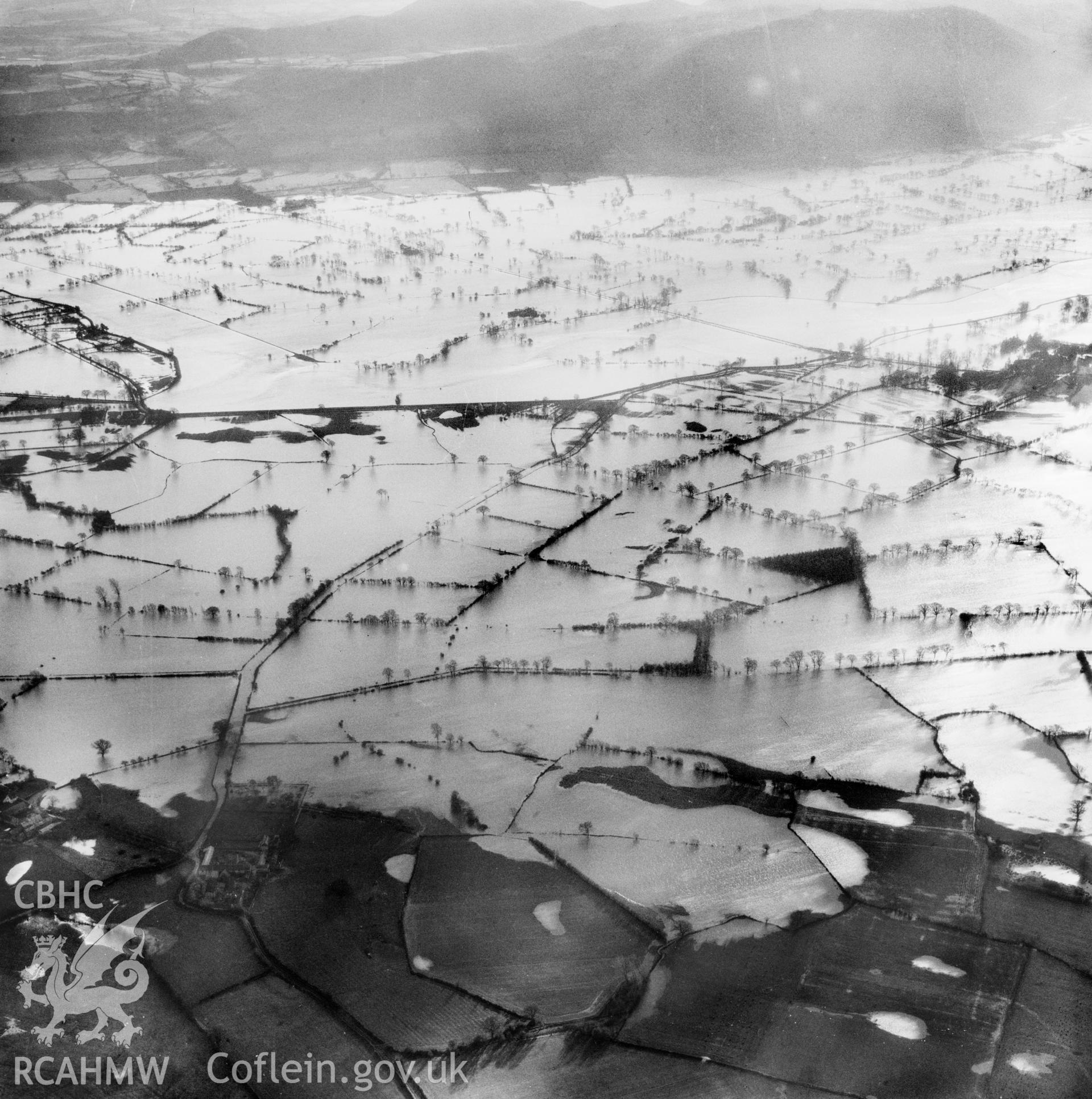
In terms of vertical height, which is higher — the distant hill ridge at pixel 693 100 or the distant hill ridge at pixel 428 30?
the distant hill ridge at pixel 428 30

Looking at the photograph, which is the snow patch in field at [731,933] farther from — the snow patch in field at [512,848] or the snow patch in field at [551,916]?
the snow patch in field at [512,848]

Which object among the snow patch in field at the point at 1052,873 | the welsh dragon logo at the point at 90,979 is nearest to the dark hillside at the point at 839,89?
the snow patch in field at the point at 1052,873

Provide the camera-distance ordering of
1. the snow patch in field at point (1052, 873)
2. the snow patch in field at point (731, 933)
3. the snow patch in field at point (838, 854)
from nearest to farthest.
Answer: the snow patch in field at point (731, 933), the snow patch in field at point (1052, 873), the snow patch in field at point (838, 854)

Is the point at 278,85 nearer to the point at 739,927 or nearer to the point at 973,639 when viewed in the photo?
the point at 973,639

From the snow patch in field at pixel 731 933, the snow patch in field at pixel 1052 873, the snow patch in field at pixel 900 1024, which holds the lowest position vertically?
the snow patch in field at pixel 900 1024

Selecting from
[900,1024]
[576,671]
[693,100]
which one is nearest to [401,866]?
[576,671]

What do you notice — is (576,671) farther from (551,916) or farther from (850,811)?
(551,916)

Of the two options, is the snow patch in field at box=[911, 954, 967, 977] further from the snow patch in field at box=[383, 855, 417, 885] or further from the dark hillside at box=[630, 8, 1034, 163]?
the dark hillside at box=[630, 8, 1034, 163]
